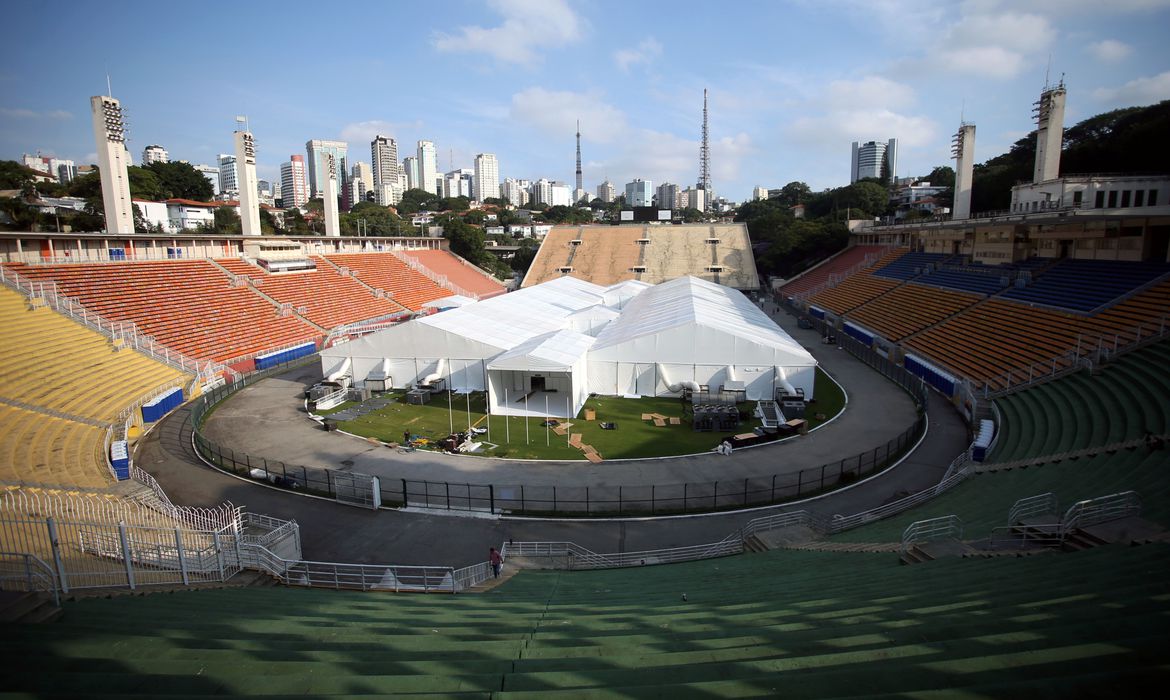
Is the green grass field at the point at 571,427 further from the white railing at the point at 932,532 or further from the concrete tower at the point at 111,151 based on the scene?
the concrete tower at the point at 111,151

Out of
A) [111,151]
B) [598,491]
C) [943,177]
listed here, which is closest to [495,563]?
[598,491]

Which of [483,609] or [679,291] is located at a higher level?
[679,291]

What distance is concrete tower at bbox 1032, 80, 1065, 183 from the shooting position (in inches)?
1588

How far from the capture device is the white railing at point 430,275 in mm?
62963

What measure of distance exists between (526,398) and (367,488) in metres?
9.24

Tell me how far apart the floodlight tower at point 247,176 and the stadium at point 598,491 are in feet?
22.0

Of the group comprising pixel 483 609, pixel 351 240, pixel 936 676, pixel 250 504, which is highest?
pixel 351 240

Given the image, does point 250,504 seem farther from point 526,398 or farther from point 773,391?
point 773,391

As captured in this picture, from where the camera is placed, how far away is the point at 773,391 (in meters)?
25.7

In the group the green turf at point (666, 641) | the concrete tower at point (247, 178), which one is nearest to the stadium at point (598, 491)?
the green turf at point (666, 641)

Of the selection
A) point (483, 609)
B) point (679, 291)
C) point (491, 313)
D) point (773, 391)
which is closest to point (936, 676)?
point (483, 609)

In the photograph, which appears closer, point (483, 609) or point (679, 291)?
point (483, 609)

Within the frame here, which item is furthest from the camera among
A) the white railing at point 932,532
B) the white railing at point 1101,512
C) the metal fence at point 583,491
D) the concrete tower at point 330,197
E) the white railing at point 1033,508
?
the concrete tower at point 330,197

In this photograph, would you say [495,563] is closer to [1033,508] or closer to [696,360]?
[1033,508]
